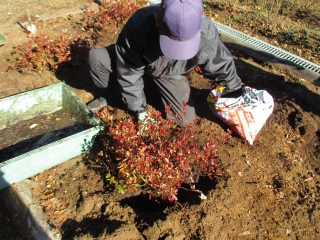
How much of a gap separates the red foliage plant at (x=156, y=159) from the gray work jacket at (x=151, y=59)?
612 millimetres

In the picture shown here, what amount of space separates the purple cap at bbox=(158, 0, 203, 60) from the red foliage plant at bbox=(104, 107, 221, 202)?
650 millimetres

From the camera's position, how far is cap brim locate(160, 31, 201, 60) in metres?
2.64

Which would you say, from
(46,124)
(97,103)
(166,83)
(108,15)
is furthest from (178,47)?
(108,15)

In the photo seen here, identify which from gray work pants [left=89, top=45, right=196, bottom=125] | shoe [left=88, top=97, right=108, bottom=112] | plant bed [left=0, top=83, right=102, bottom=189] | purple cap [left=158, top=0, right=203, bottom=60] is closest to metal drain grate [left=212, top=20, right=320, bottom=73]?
gray work pants [left=89, top=45, right=196, bottom=125]

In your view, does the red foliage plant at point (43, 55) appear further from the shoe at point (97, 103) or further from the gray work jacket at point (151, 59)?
the gray work jacket at point (151, 59)

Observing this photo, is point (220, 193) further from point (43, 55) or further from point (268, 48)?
point (268, 48)

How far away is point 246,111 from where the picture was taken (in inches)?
130

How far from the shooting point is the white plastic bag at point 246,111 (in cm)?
331

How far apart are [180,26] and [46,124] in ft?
6.87

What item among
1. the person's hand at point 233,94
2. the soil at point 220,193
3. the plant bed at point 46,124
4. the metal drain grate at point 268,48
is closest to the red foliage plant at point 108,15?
the soil at point 220,193

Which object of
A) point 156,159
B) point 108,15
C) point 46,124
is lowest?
point 46,124

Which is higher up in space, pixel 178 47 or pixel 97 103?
pixel 178 47

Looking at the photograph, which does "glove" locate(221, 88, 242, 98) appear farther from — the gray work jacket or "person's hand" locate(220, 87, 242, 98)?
the gray work jacket

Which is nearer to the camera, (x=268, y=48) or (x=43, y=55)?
(x=43, y=55)
